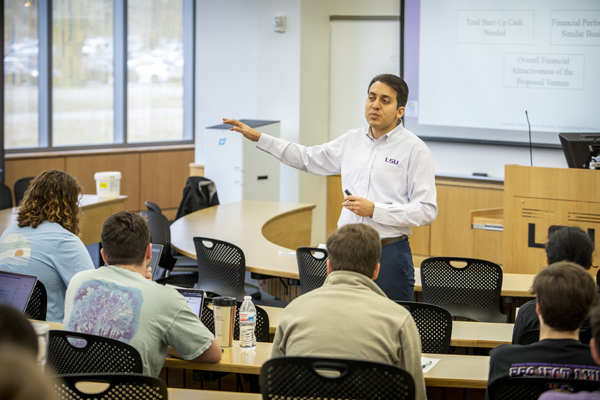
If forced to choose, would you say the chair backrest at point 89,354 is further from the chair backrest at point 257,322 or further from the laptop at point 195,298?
the chair backrest at point 257,322

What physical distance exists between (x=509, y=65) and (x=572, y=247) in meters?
4.74

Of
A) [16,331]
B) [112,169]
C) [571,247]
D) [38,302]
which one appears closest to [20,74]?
[112,169]

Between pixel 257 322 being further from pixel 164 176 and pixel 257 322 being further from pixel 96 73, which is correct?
pixel 96 73

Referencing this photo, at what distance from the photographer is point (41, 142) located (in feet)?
31.1

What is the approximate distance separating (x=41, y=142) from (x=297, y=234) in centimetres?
448

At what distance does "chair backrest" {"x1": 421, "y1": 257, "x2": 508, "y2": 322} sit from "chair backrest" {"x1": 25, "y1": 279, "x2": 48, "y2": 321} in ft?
6.55

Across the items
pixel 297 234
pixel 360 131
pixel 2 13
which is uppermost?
pixel 2 13

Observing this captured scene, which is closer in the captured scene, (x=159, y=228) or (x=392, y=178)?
(x=392, y=178)

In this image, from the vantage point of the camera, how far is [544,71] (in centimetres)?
719

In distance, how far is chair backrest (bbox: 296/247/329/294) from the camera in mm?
4164

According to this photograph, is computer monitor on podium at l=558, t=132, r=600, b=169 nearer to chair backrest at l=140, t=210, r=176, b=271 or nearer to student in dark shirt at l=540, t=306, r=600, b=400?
chair backrest at l=140, t=210, r=176, b=271

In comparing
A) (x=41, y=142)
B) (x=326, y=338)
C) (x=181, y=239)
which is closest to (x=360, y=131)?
(x=326, y=338)

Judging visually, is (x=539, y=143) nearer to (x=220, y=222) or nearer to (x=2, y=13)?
(x=220, y=222)

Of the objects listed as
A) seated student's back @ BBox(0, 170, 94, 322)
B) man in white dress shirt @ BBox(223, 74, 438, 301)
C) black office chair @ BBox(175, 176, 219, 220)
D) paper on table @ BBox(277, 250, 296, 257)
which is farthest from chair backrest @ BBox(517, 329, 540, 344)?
black office chair @ BBox(175, 176, 219, 220)
